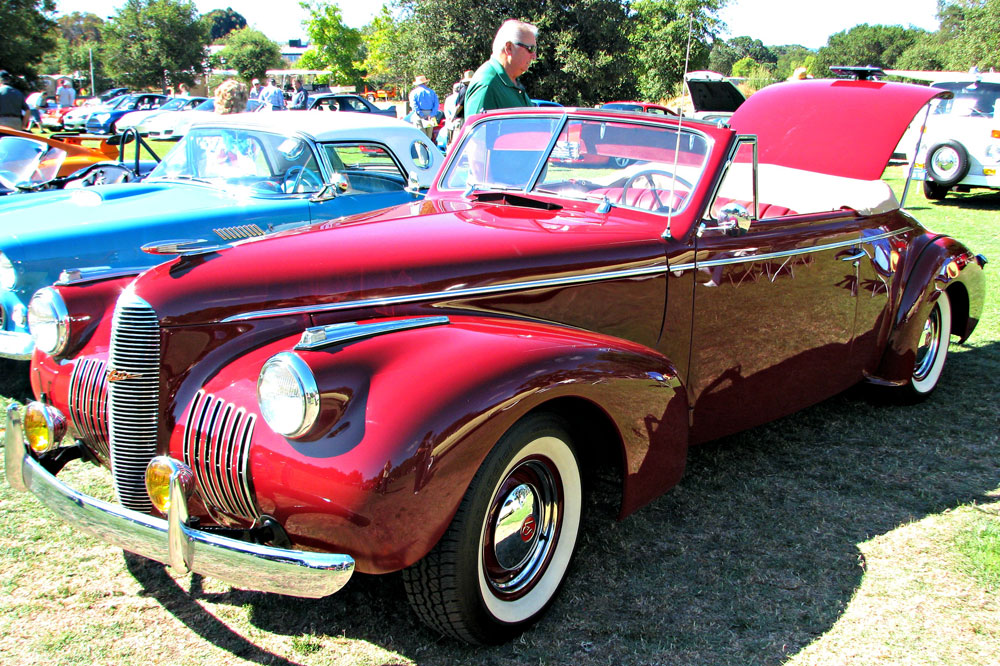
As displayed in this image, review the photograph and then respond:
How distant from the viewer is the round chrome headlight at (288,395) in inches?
78.5

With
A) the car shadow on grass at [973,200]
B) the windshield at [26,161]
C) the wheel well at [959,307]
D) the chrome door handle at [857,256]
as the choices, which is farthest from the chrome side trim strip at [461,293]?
the car shadow on grass at [973,200]

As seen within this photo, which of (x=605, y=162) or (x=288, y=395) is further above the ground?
(x=605, y=162)

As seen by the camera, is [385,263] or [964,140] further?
[964,140]

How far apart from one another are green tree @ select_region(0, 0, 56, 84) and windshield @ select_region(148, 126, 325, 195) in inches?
1099

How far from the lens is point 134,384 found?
2.28 metres

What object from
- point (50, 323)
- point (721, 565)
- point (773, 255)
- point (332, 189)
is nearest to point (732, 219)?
point (773, 255)

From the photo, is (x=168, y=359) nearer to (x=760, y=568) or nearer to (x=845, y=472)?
(x=760, y=568)

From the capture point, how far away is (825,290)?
3.63m

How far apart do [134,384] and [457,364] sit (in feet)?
3.20

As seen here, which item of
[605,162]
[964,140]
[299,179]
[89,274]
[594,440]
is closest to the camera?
[594,440]

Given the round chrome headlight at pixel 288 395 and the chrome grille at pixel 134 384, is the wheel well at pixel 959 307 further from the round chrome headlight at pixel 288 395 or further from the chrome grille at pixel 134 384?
the chrome grille at pixel 134 384

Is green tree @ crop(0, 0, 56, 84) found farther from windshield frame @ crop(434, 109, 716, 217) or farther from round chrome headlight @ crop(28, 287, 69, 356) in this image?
windshield frame @ crop(434, 109, 716, 217)

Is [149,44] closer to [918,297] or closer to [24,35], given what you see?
[24,35]

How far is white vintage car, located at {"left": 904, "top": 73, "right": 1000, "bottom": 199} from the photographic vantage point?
1158cm
